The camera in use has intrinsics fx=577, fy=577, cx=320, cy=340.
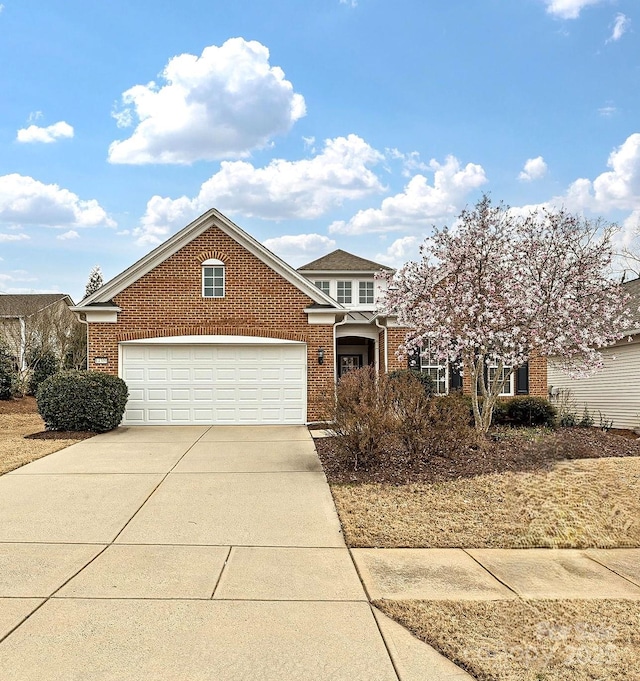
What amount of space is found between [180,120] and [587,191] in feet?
38.4

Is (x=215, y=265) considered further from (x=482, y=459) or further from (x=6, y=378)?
(x=6, y=378)

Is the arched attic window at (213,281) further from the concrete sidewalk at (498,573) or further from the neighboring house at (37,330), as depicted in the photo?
the neighboring house at (37,330)

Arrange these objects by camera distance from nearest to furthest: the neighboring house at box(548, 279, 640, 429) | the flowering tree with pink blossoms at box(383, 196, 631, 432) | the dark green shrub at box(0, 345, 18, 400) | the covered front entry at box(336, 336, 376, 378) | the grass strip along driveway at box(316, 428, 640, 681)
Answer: the grass strip along driveway at box(316, 428, 640, 681) → the flowering tree with pink blossoms at box(383, 196, 631, 432) → the neighboring house at box(548, 279, 640, 429) → the covered front entry at box(336, 336, 376, 378) → the dark green shrub at box(0, 345, 18, 400)

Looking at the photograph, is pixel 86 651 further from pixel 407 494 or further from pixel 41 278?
pixel 41 278

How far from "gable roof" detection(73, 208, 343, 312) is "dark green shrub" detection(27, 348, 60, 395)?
43.9 feet

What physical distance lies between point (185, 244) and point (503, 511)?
1088 centimetres

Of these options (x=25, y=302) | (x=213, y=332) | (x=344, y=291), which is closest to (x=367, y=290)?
(x=344, y=291)

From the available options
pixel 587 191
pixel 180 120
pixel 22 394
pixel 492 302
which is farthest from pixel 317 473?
pixel 22 394

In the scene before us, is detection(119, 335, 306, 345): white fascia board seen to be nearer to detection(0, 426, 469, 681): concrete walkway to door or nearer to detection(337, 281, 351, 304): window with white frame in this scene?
detection(0, 426, 469, 681): concrete walkway to door

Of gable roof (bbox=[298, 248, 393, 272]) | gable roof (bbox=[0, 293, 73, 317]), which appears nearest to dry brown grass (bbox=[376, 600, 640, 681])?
gable roof (bbox=[298, 248, 393, 272])

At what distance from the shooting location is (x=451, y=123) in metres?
14.7

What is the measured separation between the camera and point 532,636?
3916mm

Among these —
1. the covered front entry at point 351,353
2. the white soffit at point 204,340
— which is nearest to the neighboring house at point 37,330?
A: the covered front entry at point 351,353

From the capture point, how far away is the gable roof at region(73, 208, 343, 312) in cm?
1483
